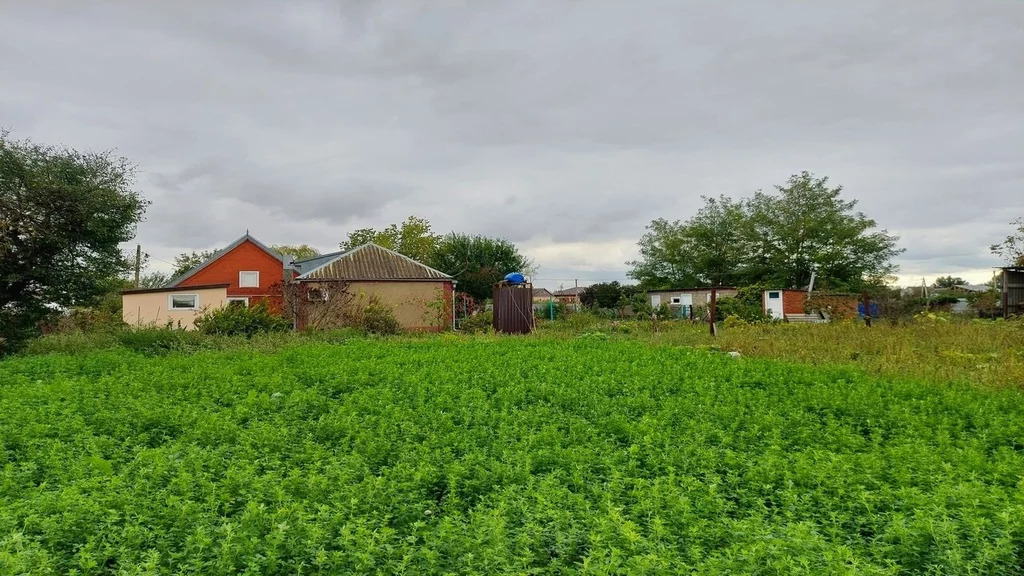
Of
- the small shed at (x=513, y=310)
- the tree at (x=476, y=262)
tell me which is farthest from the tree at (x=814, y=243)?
the small shed at (x=513, y=310)

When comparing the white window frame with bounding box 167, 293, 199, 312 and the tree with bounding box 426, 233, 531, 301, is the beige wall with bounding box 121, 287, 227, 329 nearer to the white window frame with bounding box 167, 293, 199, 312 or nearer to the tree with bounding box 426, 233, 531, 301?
the white window frame with bounding box 167, 293, 199, 312

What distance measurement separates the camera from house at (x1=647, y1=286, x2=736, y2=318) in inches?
1203

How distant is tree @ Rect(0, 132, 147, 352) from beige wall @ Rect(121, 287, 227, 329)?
7.76m

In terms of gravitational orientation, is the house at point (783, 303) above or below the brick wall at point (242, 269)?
below

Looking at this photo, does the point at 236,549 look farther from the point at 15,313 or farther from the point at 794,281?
the point at 794,281

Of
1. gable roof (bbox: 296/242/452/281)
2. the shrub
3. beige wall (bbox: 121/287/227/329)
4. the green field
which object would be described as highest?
gable roof (bbox: 296/242/452/281)

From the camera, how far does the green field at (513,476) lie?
3.03 meters

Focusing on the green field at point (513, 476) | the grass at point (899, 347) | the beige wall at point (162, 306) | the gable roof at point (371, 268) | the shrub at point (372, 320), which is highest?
the gable roof at point (371, 268)

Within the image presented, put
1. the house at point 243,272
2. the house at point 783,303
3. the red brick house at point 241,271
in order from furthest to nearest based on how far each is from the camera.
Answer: the red brick house at point 241,271 < the house at point 243,272 < the house at point 783,303

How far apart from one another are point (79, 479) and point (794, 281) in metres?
41.1

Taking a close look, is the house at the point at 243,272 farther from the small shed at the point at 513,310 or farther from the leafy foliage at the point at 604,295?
the leafy foliage at the point at 604,295

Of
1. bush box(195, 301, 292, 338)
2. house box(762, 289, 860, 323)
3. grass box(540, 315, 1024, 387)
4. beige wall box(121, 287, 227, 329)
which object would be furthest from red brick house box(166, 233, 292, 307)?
house box(762, 289, 860, 323)

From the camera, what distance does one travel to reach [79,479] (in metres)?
4.12

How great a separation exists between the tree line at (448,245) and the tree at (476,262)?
0.07 m
